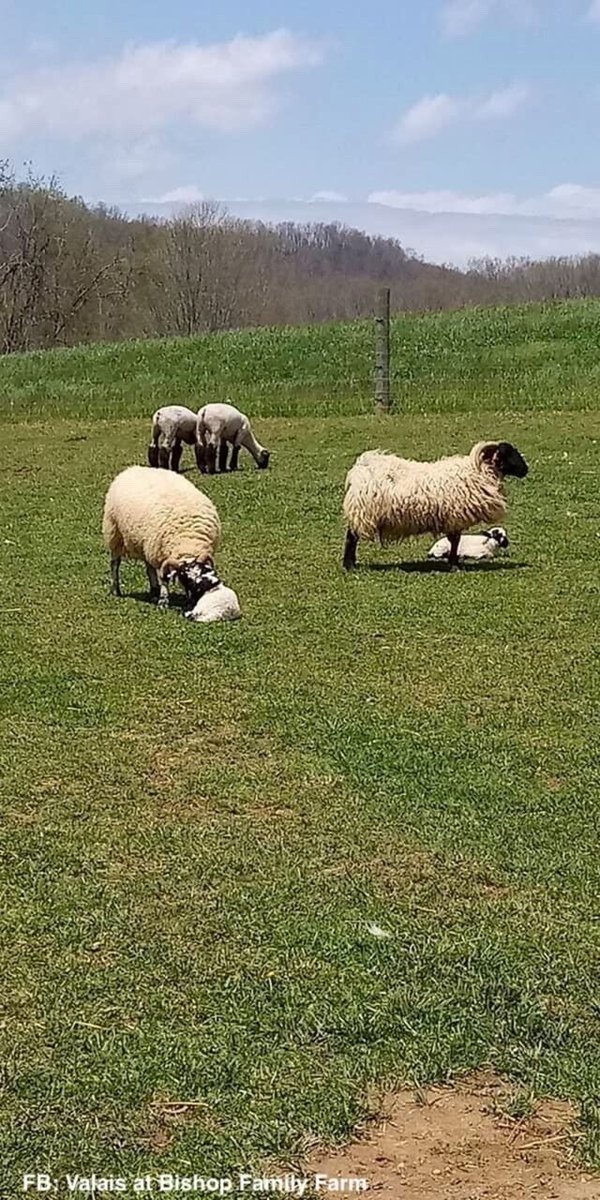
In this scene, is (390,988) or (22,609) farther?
(22,609)

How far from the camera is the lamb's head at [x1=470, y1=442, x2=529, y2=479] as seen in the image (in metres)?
10.9

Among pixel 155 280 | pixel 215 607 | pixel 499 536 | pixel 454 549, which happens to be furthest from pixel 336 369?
pixel 155 280

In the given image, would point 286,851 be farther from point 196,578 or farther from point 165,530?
point 165,530

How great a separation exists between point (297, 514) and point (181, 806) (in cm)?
816

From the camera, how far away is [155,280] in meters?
60.0

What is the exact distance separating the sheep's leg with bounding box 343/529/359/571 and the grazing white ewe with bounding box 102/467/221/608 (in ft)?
5.12

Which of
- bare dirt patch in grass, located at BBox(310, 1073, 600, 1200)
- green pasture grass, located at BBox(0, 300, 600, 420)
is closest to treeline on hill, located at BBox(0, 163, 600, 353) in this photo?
green pasture grass, located at BBox(0, 300, 600, 420)

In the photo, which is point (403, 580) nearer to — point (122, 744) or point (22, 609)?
point (22, 609)

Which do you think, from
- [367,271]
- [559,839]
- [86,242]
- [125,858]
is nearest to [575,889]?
[559,839]

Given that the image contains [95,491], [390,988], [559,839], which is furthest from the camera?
[95,491]

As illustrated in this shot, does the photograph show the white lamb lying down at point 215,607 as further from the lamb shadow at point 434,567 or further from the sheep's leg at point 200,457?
the sheep's leg at point 200,457

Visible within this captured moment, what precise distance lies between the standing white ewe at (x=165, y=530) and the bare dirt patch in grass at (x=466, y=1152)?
5.75m

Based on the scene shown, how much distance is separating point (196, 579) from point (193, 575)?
1.9 inches

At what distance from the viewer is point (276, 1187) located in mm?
3152
